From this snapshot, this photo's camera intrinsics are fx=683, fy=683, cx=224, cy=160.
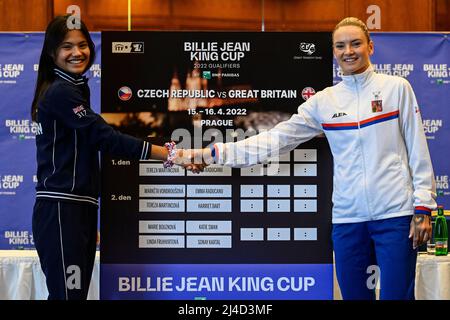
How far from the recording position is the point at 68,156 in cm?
296

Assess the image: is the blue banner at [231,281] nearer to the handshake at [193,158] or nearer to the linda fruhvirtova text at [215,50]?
the handshake at [193,158]

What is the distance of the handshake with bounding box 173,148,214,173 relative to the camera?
10.4 ft

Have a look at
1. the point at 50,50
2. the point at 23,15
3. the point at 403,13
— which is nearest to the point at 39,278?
the point at 50,50

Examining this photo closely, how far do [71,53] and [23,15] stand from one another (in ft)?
11.2

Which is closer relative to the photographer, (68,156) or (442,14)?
(68,156)

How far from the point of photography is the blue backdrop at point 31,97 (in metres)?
5.41

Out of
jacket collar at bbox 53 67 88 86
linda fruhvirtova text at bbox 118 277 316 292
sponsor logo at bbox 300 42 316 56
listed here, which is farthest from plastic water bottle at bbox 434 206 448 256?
jacket collar at bbox 53 67 88 86

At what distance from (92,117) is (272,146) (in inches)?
33.0

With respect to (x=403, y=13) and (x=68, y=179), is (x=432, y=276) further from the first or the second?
(x=403, y=13)

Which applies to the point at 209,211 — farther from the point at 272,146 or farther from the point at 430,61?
the point at 430,61

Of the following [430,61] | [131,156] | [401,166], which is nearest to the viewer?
[401,166]
